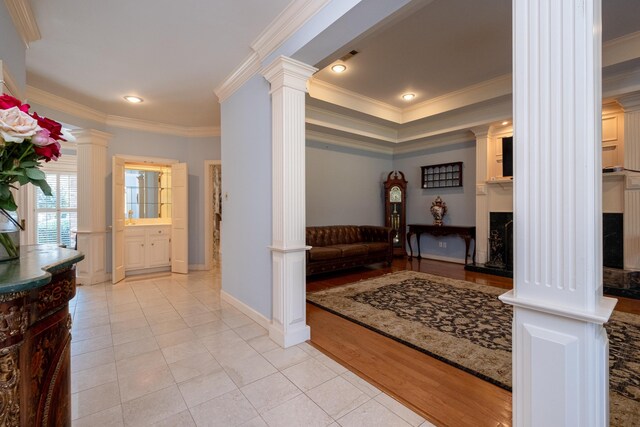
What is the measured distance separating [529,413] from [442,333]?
5.44 feet

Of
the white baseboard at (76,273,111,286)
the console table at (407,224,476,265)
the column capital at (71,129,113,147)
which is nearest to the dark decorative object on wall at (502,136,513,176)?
the console table at (407,224,476,265)

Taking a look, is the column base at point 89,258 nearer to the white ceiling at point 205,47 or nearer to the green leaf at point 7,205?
the white ceiling at point 205,47

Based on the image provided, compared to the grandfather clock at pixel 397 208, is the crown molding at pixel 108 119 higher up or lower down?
higher up

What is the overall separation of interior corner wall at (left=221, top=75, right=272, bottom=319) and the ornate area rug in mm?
931

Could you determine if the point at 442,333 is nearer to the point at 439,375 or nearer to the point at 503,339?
the point at 503,339

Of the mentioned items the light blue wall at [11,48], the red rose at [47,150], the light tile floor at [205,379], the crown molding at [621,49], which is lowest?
the light tile floor at [205,379]

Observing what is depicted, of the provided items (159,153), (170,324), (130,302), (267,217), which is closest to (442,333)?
(267,217)

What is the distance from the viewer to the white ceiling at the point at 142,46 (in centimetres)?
226

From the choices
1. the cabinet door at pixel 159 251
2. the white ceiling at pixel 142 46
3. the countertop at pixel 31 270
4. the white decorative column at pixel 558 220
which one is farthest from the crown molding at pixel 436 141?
the countertop at pixel 31 270

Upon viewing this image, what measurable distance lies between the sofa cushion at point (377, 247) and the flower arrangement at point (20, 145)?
4637 mm

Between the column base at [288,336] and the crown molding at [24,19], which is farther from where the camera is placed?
the column base at [288,336]

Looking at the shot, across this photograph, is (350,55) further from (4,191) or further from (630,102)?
(630,102)

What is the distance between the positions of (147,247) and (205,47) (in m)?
4.01

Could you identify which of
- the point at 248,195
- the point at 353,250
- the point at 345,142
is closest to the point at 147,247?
the point at 248,195
